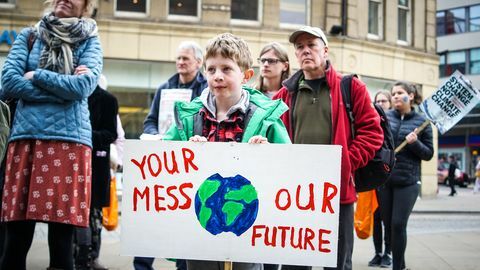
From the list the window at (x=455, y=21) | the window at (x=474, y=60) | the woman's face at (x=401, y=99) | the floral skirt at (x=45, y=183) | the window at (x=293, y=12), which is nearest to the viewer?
the floral skirt at (x=45, y=183)

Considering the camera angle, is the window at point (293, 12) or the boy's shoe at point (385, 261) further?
the window at point (293, 12)

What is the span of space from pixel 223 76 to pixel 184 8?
14.4m

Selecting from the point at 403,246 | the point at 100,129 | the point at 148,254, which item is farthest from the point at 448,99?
the point at 148,254

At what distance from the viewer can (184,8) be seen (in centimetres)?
1686

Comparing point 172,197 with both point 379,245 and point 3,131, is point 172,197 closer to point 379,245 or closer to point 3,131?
point 3,131

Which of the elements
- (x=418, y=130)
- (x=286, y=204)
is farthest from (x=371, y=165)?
(x=418, y=130)

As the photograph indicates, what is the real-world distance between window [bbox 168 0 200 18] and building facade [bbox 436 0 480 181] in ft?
67.7

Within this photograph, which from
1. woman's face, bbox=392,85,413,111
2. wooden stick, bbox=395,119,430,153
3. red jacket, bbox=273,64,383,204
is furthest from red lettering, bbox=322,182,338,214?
woman's face, bbox=392,85,413,111

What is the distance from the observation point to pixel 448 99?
246 inches

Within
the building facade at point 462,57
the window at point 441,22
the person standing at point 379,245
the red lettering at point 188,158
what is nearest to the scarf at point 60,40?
the red lettering at point 188,158

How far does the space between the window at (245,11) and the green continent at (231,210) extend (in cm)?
1476

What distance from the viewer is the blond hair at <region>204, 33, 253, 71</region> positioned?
9.79 ft

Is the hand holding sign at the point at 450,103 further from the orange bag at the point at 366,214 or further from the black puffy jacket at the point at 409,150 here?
the orange bag at the point at 366,214

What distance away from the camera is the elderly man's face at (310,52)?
12.6 feet
